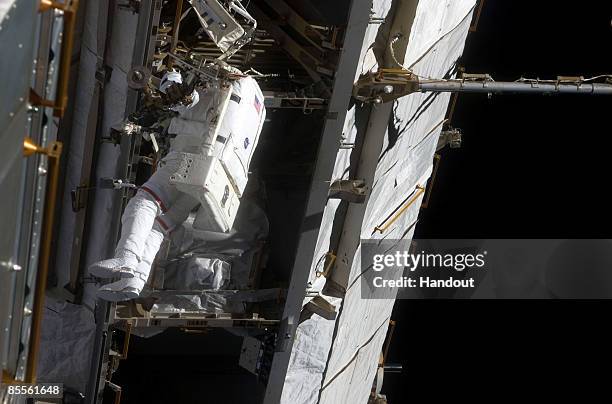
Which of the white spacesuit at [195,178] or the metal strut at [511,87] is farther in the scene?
the metal strut at [511,87]

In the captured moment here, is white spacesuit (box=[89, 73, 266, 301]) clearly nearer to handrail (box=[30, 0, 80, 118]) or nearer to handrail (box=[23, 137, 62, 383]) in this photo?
handrail (box=[23, 137, 62, 383])

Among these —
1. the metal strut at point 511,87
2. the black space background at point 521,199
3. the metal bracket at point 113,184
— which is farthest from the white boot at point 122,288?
the black space background at point 521,199

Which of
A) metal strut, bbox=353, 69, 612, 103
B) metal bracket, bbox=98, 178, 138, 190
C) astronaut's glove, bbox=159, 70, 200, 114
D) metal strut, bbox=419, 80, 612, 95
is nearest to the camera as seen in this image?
astronaut's glove, bbox=159, 70, 200, 114

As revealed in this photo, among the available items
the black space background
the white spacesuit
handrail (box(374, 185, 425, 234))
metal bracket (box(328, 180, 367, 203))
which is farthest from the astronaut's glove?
the black space background

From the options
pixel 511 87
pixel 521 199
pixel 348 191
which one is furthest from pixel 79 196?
pixel 521 199

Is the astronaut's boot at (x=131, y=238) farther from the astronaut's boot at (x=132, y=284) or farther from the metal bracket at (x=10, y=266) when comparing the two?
the metal bracket at (x=10, y=266)

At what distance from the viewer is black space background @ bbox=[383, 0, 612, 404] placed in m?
10.4

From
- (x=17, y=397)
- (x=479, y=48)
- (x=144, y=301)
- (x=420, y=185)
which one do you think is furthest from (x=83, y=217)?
(x=479, y=48)

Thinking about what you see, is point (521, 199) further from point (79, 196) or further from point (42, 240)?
point (42, 240)

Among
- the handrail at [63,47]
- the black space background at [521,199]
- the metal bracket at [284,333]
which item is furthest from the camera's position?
the black space background at [521,199]

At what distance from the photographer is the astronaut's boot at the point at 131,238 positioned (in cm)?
671

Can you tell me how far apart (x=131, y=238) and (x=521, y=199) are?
4774 mm

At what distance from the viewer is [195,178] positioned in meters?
6.98

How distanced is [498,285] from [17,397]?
172 inches
